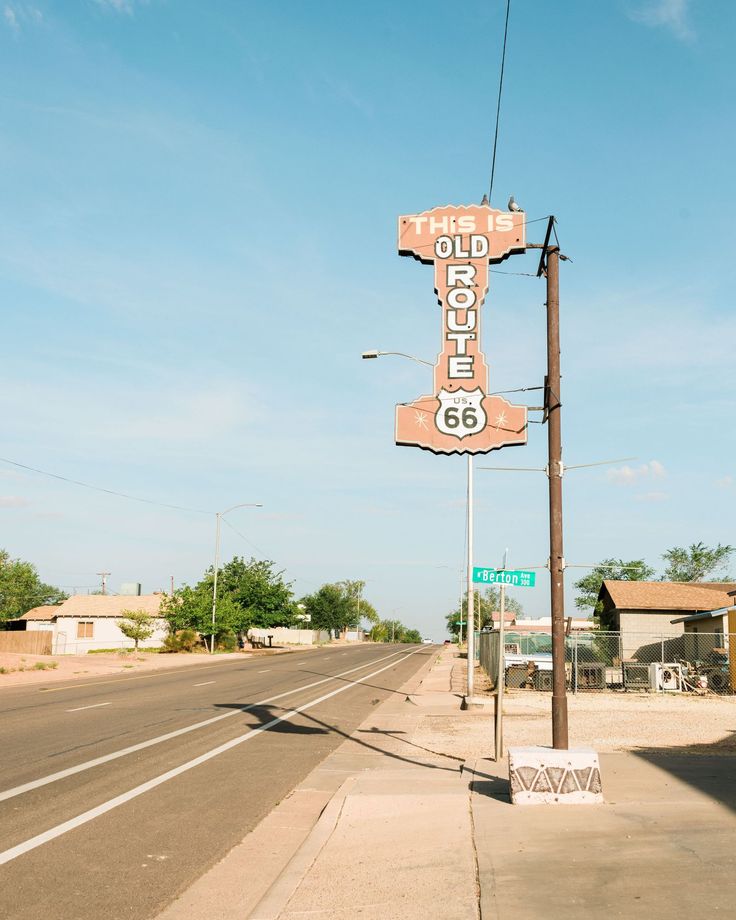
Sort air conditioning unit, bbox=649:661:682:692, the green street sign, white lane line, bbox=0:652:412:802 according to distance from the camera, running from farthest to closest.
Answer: air conditioning unit, bbox=649:661:682:692 < the green street sign < white lane line, bbox=0:652:412:802

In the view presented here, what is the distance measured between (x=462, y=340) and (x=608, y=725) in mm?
9530

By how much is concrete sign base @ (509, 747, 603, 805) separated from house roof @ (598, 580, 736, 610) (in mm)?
40031

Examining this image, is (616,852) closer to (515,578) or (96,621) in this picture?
(515,578)

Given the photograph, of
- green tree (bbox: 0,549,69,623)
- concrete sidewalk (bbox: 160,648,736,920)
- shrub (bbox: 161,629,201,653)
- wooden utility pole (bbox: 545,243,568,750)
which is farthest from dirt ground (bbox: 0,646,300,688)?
green tree (bbox: 0,549,69,623)

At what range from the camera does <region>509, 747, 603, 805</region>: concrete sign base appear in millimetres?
9094

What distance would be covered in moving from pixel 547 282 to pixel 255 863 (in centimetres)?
805

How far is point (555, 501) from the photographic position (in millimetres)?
10945

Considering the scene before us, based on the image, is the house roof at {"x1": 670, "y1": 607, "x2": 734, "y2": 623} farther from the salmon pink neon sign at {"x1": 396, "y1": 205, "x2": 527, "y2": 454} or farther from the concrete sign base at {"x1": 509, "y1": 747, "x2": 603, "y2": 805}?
the concrete sign base at {"x1": 509, "y1": 747, "x2": 603, "y2": 805}

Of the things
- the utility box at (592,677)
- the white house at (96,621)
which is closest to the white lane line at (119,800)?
the utility box at (592,677)

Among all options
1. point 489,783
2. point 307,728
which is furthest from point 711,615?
point 489,783

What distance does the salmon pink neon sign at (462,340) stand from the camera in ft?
42.7

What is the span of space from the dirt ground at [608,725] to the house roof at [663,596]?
73.0 ft

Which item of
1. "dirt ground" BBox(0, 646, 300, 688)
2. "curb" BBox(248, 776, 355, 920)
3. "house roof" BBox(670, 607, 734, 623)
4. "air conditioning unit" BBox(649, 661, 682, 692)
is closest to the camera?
"curb" BBox(248, 776, 355, 920)

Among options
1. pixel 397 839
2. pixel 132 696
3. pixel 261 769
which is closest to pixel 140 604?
pixel 132 696
